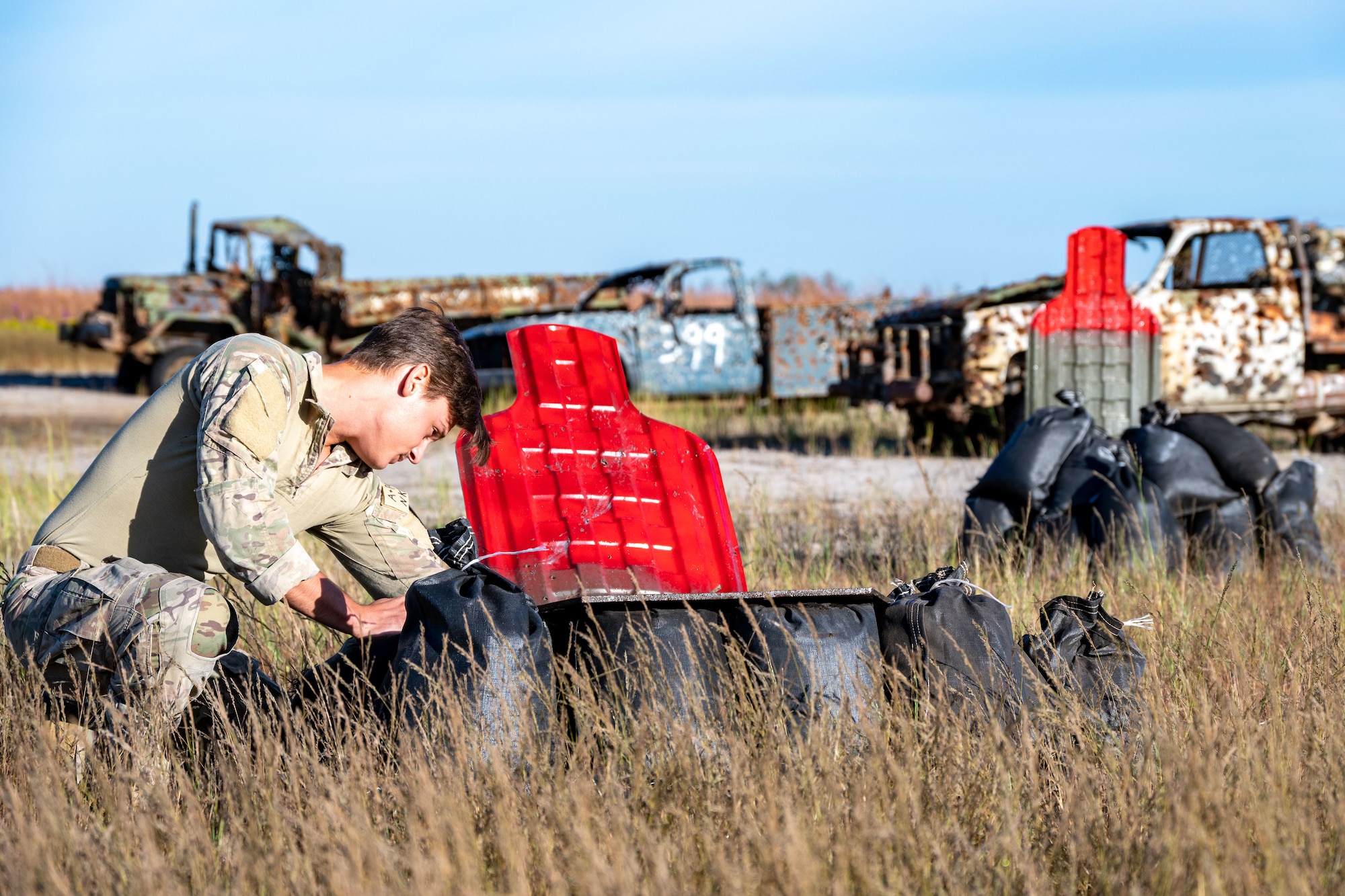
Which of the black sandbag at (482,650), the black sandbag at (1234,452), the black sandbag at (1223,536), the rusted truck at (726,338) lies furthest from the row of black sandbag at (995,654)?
the rusted truck at (726,338)

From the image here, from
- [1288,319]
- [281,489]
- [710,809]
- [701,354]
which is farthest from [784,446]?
[710,809]

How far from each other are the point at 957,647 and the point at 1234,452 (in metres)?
2.62

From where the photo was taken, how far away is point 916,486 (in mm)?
7070

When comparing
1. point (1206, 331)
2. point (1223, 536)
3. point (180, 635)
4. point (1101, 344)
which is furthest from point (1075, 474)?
point (1206, 331)

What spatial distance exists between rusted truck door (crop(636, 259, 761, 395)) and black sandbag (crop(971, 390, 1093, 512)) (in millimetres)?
6441

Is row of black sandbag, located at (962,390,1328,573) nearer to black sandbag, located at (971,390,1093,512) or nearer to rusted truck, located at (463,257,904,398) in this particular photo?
black sandbag, located at (971,390,1093,512)

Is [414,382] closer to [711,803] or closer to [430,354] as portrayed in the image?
[430,354]

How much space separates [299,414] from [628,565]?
1.11 m

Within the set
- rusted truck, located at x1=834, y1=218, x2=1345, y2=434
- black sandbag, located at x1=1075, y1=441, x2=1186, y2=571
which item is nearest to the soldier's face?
black sandbag, located at x1=1075, y1=441, x2=1186, y2=571

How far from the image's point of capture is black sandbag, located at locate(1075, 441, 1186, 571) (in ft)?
13.7

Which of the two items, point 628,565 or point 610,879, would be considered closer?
point 610,879

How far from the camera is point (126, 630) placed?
246 cm

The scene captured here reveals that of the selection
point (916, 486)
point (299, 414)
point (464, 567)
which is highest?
point (299, 414)

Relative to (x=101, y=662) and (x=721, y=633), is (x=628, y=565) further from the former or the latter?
(x=101, y=662)
